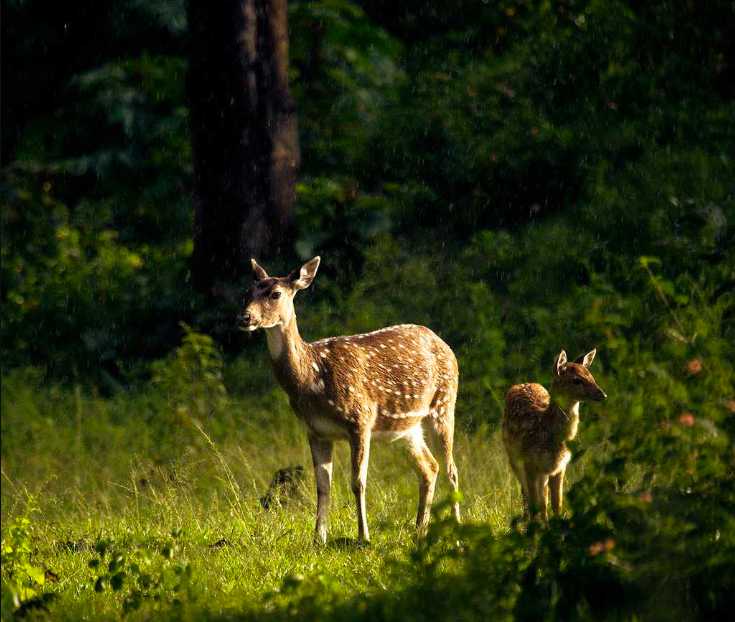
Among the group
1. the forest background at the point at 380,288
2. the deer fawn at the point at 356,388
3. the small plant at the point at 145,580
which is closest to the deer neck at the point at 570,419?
the forest background at the point at 380,288

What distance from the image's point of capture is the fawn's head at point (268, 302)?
366 inches

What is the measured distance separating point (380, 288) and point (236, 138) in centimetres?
239

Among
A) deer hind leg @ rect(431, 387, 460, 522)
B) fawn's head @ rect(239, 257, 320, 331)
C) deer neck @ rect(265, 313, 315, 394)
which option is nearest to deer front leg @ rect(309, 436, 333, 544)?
deer neck @ rect(265, 313, 315, 394)

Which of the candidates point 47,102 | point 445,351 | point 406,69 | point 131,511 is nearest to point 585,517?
point 445,351

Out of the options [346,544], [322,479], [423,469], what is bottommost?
[346,544]

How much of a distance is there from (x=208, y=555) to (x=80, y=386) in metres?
6.45

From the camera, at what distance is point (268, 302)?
943 centimetres

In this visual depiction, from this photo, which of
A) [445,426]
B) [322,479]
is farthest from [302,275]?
[445,426]

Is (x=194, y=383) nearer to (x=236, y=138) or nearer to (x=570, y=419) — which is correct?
(x=236, y=138)

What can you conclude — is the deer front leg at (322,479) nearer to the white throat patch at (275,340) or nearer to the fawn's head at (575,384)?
the white throat patch at (275,340)

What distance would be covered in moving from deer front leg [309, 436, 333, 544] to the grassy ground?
0.39 ft

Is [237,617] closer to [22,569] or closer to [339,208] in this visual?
[22,569]

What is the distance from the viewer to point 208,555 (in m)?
8.74

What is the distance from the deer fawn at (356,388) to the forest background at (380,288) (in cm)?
42
